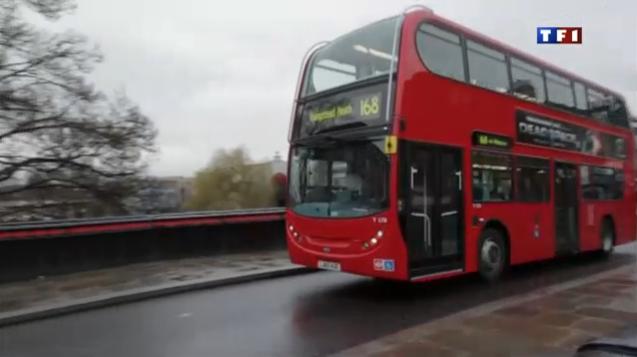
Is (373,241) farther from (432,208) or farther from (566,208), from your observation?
(566,208)

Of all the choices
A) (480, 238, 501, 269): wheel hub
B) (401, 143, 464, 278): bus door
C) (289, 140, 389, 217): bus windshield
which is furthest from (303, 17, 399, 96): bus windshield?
(480, 238, 501, 269): wheel hub

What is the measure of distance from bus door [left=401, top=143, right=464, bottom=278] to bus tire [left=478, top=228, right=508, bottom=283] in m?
0.68

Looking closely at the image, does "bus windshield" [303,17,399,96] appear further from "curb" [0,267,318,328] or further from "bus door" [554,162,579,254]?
"bus door" [554,162,579,254]

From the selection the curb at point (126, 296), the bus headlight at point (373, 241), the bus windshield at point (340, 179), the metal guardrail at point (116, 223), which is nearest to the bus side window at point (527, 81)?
the bus windshield at point (340, 179)

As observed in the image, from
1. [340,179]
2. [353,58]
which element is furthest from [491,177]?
[353,58]

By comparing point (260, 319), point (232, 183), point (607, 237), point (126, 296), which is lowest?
point (260, 319)

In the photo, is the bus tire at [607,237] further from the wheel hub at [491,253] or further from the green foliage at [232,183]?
the green foliage at [232,183]

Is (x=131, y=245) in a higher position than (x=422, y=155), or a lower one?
lower

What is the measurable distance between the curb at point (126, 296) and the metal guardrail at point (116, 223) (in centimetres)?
246

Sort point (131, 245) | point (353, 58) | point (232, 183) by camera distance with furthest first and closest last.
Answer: point (232, 183)
point (131, 245)
point (353, 58)

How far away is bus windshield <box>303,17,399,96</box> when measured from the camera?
319 inches

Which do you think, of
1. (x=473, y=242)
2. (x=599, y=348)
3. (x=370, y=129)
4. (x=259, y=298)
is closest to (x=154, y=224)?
(x=259, y=298)

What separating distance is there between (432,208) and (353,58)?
8.80 ft

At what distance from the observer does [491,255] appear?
363 inches
